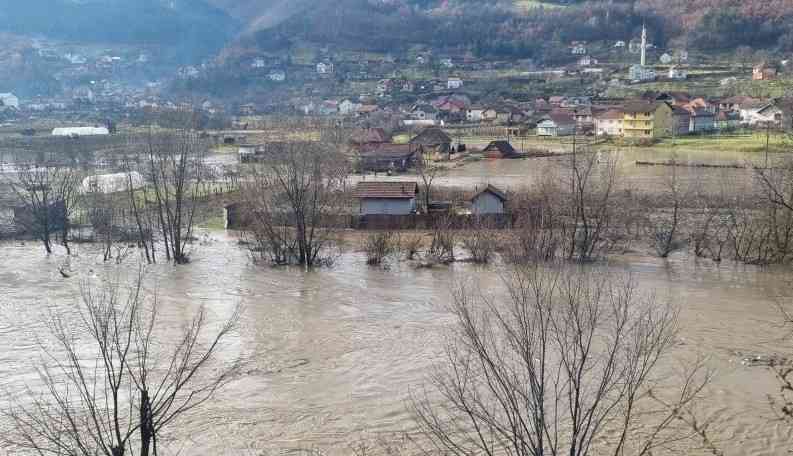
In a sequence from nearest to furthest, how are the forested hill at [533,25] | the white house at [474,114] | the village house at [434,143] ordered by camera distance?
the village house at [434,143] → the white house at [474,114] → the forested hill at [533,25]

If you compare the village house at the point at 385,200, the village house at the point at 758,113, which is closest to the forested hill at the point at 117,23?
the village house at the point at 758,113

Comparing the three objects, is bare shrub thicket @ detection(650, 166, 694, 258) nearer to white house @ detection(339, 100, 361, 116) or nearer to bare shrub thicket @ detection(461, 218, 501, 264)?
bare shrub thicket @ detection(461, 218, 501, 264)

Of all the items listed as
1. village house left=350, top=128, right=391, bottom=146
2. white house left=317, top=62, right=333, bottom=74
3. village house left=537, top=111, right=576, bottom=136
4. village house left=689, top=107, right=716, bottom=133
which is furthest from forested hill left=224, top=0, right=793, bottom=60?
village house left=350, top=128, right=391, bottom=146

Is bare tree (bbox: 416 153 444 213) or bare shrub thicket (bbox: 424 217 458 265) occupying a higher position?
bare tree (bbox: 416 153 444 213)

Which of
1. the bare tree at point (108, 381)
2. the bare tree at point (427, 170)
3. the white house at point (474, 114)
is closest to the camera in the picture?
the bare tree at point (108, 381)

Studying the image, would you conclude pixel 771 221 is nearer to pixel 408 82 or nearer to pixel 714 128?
pixel 714 128

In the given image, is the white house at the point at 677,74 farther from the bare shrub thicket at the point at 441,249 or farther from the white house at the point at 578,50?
the bare shrub thicket at the point at 441,249
